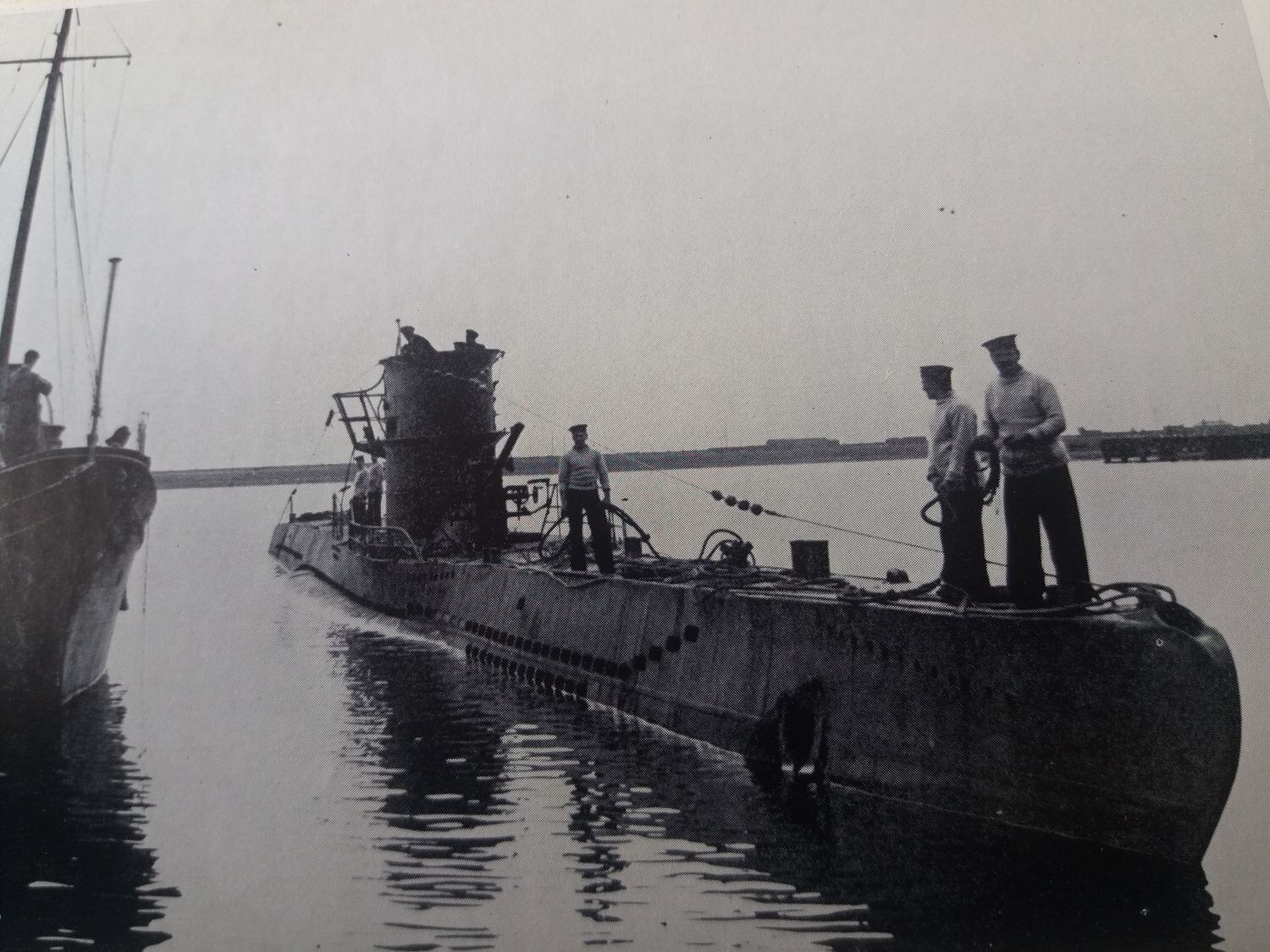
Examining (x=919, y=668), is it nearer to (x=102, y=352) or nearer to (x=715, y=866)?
(x=715, y=866)

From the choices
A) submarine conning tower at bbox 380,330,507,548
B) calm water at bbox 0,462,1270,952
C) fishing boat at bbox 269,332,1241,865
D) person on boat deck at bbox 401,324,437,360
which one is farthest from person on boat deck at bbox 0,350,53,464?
submarine conning tower at bbox 380,330,507,548

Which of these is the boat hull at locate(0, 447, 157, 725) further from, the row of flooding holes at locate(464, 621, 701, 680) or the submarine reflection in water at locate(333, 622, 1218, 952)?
the row of flooding holes at locate(464, 621, 701, 680)

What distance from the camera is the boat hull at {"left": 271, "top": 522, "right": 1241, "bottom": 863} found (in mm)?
4109

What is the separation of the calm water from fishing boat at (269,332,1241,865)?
0.18 meters

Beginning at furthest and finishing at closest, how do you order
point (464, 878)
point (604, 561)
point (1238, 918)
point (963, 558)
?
point (604, 561), point (963, 558), point (464, 878), point (1238, 918)

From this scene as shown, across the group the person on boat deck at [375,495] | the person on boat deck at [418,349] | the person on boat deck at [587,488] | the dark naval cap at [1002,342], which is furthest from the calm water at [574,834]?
the person on boat deck at [375,495]

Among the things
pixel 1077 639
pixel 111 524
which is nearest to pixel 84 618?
pixel 111 524

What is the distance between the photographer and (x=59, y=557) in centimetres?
765

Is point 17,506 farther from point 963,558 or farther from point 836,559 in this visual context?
point 836,559

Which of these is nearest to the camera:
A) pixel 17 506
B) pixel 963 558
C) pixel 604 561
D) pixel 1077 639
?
pixel 1077 639

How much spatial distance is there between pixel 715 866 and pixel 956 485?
2.51 m

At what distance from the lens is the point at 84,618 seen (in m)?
8.03

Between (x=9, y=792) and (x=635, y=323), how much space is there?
548 cm

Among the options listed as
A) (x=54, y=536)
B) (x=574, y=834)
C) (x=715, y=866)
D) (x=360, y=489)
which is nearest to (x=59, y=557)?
(x=54, y=536)
